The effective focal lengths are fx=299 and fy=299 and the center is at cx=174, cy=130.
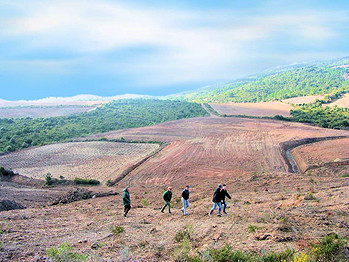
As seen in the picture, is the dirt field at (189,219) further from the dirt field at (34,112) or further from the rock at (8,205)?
the dirt field at (34,112)

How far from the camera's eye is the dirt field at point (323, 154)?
2680cm

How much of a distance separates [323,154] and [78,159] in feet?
87.4

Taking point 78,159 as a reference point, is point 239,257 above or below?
above

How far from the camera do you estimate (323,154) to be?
1212 inches

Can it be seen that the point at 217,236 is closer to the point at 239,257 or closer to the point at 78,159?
the point at 239,257

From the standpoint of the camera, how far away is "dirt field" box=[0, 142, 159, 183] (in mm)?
29062

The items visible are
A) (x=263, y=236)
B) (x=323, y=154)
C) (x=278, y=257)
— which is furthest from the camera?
(x=323, y=154)

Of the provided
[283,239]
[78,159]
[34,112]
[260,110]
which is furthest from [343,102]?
[34,112]

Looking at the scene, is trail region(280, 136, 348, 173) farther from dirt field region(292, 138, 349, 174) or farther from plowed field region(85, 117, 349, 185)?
plowed field region(85, 117, 349, 185)

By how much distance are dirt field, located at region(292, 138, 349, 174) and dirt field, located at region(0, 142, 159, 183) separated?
17.1m

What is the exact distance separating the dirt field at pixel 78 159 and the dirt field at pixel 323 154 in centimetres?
1715

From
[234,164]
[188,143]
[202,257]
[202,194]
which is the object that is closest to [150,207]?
[202,194]

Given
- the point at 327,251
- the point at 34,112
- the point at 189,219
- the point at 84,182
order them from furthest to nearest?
1. the point at 34,112
2. the point at 84,182
3. the point at 189,219
4. the point at 327,251

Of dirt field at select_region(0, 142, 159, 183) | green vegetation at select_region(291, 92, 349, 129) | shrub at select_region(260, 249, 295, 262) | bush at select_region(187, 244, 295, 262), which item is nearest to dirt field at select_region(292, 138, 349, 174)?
green vegetation at select_region(291, 92, 349, 129)
